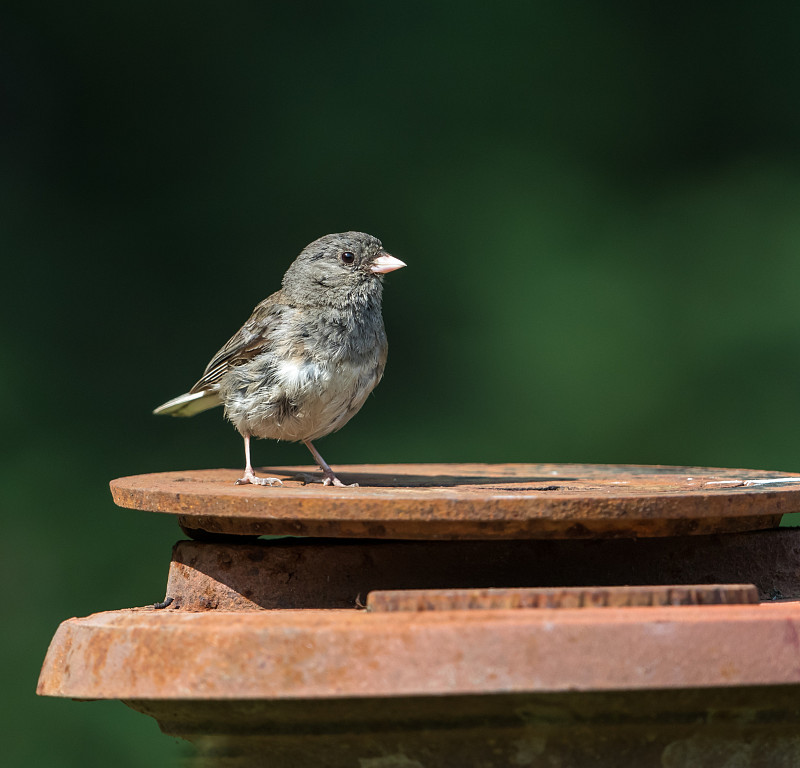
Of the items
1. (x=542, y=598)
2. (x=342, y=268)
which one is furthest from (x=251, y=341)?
(x=542, y=598)

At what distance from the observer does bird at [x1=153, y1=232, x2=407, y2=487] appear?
2.92 metres

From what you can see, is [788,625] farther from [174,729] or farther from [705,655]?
[174,729]

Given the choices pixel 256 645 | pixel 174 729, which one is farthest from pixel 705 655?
pixel 174 729

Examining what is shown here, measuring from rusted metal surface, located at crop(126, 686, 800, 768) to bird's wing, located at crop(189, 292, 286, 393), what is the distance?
1.69 metres

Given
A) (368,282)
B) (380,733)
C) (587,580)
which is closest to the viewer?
(380,733)

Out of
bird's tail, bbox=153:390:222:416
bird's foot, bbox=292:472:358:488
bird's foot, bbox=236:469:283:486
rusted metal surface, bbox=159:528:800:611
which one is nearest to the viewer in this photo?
rusted metal surface, bbox=159:528:800:611

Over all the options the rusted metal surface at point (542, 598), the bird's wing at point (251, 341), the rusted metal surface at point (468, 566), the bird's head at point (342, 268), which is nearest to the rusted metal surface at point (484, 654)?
the rusted metal surface at point (542, 598)

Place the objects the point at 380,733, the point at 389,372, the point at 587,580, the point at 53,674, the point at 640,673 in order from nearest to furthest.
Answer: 1. the point at 640,673
2. the point at 380,733
3. the point at 53,674
4. the point at 587,580
5. the point at 389,372

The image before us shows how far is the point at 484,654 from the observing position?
119 centimetres

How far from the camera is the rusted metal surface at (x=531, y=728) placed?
126 centimetres

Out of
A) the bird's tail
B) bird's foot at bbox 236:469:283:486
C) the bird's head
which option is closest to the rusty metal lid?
bird's foot at bbox 236:469:283:486

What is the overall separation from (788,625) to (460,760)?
0.40 meters

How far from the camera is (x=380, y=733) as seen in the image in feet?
4.30

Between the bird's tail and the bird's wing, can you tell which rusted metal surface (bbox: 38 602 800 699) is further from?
the bird's tail
